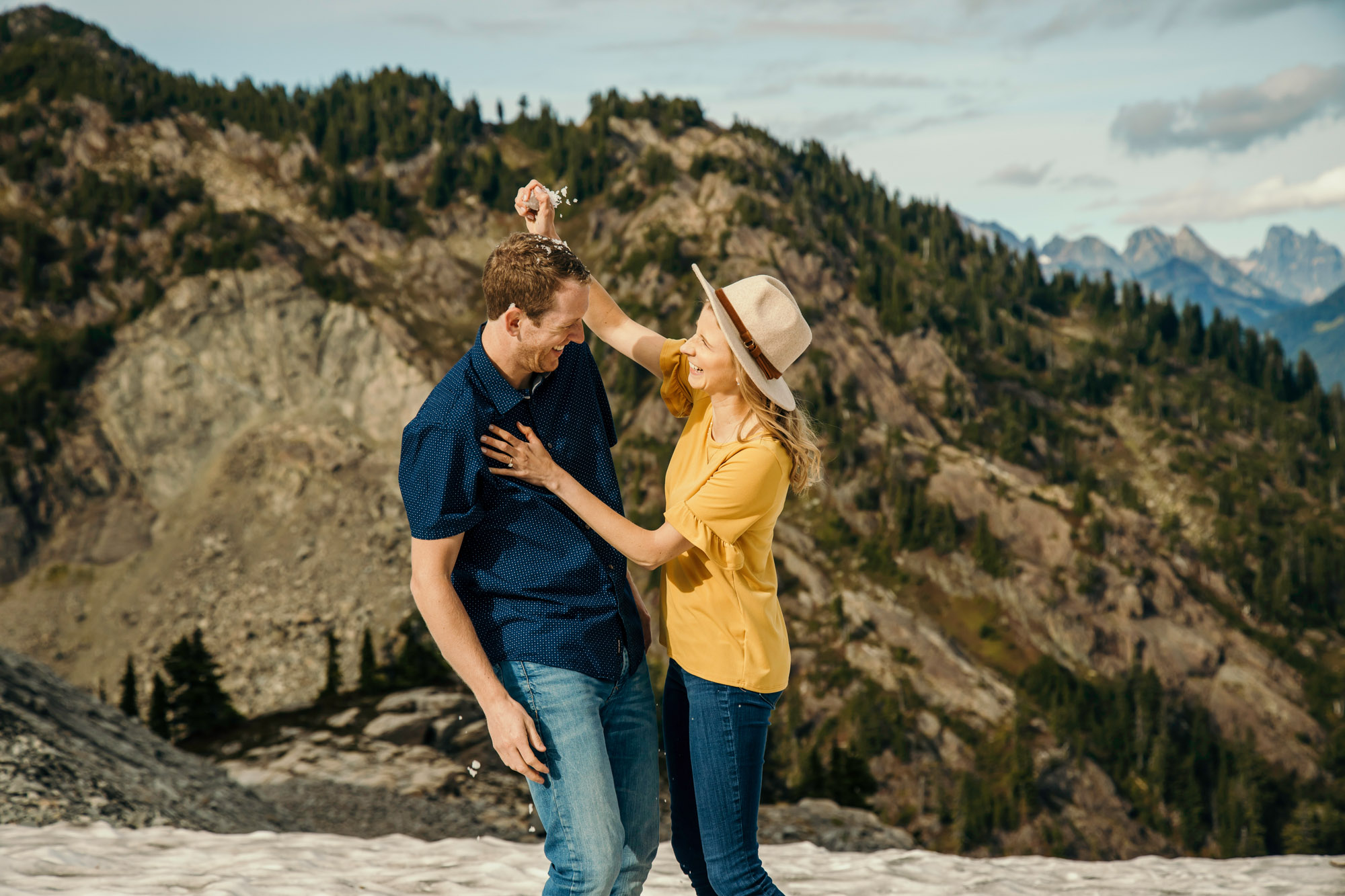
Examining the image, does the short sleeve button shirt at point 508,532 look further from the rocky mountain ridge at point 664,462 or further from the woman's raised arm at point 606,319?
the rocky mountain ridge at point 664,462

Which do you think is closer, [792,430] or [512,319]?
[512,319]

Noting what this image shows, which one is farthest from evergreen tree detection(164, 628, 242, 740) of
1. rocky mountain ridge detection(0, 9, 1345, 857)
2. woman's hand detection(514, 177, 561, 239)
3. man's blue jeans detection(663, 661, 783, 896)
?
man's blue jeans detection(663, 661, 783, 896)

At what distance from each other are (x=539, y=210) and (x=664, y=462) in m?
118

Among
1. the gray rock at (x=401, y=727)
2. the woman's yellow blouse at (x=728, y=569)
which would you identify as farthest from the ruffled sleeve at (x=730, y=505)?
the gray rock at (x=401, y=727)

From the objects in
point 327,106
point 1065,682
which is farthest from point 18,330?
point 1065,682

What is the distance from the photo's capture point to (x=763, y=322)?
14.9 feet

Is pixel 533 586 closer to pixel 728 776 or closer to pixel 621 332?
pixel 728 776

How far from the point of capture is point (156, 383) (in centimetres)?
10469

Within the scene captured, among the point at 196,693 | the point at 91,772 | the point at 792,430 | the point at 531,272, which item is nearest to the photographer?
the point at 531,272

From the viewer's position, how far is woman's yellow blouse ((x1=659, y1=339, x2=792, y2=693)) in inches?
170

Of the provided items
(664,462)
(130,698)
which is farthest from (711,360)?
(664,462)

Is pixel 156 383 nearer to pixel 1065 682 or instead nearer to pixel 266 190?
pixel 266 190

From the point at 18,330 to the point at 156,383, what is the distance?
1670cm

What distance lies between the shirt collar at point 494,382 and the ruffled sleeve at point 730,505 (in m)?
0.89
